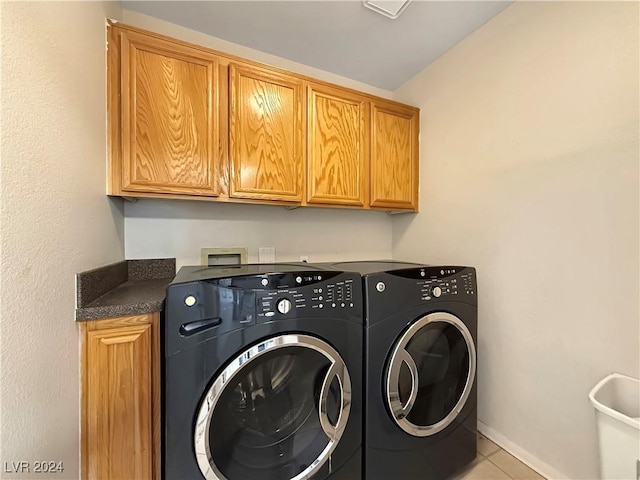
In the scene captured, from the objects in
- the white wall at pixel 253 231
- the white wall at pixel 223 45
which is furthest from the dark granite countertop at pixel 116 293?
the white wall at pixel 223 45

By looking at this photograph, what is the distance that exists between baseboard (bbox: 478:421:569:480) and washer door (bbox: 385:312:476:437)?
48 centimetres

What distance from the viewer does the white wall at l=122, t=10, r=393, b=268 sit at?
1.55 meters

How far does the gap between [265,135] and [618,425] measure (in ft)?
6.23

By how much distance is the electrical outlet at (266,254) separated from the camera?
1.83m

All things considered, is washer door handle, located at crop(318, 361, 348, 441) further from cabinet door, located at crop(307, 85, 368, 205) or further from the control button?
cabinet door, located at crop(307, 85, 368, 205)

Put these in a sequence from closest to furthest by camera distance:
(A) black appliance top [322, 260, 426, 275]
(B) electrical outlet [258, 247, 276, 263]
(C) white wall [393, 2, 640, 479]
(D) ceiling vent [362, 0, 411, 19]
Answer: (C) white wall [393, 2, 640, 479], (A) black appliance top [322, 260, 426, 275], (D) ceiling vent [362, 0, 411, 19], (B) electrical outlet [258, 247, 276, 263]

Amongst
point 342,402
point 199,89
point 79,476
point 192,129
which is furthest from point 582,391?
point 199,89

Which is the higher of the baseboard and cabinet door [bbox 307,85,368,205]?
cabinet door [bbox 307,85,368,205]

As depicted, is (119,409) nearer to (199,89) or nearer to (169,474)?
(169,474)

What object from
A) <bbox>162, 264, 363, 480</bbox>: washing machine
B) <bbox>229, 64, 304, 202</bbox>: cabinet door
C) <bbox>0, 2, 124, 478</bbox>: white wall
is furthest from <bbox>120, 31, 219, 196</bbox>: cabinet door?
<bbox>162, 264, 363, 480</bbox>: washing machine

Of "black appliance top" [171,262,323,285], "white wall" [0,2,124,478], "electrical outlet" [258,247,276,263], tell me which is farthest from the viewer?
"electrical outlet" [258,247,276,263]

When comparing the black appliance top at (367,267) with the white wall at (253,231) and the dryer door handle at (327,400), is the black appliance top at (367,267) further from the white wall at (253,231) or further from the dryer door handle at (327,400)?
the white wall at (253,231)

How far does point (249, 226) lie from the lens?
5.95 feet

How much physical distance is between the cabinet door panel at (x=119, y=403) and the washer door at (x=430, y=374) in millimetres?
871
